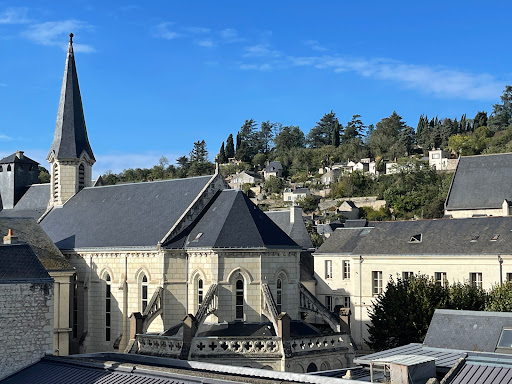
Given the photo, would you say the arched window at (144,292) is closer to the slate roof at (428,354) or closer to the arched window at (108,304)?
the arched window at (108,304)

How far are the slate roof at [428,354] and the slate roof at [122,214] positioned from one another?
1591cm

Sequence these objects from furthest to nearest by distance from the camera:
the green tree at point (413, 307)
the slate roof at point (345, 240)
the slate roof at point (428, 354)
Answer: the slate roof at point (345, 240) → the green tree at point (413, 307) → the slate roof at point (428, 354)

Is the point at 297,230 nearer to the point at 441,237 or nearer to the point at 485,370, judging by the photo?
the point at 441,237

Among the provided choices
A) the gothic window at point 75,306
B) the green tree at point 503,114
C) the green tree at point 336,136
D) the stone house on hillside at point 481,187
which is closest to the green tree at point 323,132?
the green tree at point 336,136

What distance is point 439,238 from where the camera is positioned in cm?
4397

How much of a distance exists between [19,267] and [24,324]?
1.85m

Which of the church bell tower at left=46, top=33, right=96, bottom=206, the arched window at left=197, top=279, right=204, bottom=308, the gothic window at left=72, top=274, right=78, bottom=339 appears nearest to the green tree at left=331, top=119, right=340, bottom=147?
the church bell tower at left=46, top=33, right=96, bottom=206

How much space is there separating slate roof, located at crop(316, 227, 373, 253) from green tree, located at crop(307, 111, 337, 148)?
109421mm

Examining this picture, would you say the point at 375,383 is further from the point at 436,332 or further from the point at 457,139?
the point at 457,139

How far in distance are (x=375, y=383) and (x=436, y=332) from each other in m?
4.48

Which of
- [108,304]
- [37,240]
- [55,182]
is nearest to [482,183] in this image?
Answer: [55,182]

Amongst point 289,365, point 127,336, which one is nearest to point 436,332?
point 289,365

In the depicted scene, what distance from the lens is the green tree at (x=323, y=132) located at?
162m

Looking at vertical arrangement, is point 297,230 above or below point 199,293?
above
